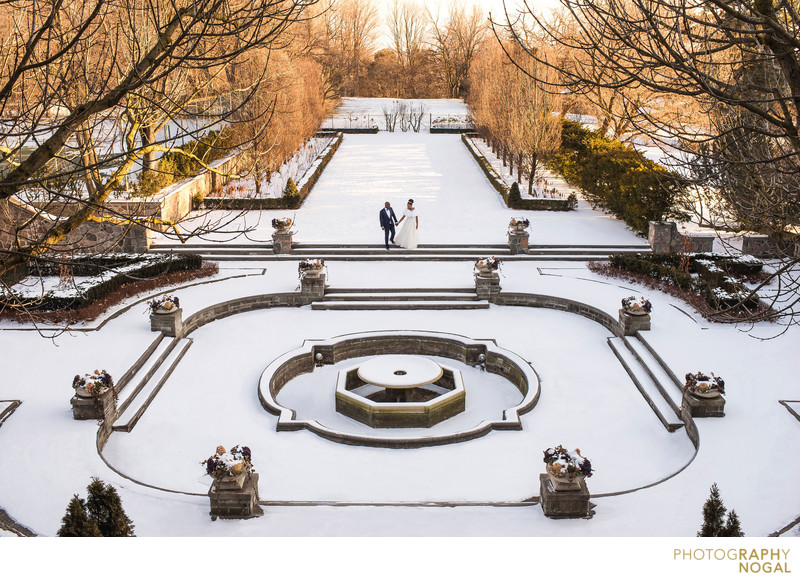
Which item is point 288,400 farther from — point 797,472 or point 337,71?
point 337,71

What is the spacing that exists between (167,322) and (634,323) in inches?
396

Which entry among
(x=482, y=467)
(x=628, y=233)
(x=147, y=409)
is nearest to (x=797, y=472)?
(x=482, y=467)

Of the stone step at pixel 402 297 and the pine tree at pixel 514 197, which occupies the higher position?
the pine tree at pixel 514 197

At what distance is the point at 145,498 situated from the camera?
10836mm

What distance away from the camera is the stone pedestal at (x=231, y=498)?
10.2 m

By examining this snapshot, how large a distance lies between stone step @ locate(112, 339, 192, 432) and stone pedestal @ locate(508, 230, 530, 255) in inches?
396

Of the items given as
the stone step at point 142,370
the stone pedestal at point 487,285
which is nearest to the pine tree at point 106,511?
the stone step at point 142,370

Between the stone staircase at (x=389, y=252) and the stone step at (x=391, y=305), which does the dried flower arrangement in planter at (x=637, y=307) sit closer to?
the stone step at (x=391, y=305)

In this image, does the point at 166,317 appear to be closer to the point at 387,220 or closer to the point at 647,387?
the point at 387,220

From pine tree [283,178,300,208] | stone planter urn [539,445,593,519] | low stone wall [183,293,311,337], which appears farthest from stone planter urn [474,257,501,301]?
pine tree [283,178,300,208]

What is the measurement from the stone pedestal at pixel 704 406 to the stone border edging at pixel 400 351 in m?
2.68

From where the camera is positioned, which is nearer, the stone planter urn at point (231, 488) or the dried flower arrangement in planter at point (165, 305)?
the stone planter urn at point (231, 488)

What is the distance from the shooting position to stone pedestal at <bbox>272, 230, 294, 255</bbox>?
22078 millimetres

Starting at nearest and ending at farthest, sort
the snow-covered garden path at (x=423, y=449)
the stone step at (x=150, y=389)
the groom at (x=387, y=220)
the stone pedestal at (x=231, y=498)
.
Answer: the stone pedestal at (x=231, y=498) < the snow-covered garden path at (x=423, y=449) < the stone step at (x=150, y=389) < the groom at (x=387, y=220)
